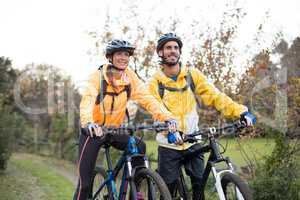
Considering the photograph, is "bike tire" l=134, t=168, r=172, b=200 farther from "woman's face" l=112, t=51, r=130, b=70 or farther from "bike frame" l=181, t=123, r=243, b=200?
"woman's face" l=112, t=51, r=130, b=70

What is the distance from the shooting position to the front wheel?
3115 millimetres

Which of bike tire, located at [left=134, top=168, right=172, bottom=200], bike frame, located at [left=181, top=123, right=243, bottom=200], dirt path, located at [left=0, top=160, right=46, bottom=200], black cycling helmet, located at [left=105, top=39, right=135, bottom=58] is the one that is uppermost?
black cycling helmet, located at [left=105, top=39, right=135, bottom=58]

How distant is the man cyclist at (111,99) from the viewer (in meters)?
3.88

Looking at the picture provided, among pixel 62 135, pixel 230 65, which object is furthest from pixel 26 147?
pixel 230 65

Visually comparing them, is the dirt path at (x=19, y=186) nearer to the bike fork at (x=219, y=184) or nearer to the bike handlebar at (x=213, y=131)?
the bike handlebar at (x=213, y=131)

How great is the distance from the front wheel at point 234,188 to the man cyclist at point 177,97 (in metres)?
0.58

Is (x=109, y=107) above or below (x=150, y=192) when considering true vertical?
above

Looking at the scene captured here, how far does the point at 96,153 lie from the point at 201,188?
108 cm

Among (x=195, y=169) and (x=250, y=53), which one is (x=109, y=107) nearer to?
(x=195, y=169)

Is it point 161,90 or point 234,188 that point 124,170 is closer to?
point 161,90

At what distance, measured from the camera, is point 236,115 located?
378cm

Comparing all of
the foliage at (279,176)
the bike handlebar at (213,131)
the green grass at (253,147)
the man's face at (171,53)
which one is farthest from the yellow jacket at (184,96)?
the green grass at (253,147)

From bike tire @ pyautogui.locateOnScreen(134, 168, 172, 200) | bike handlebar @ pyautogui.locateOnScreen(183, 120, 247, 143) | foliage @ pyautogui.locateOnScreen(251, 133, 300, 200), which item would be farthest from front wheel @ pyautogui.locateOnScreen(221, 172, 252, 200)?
foliage @ pyautogui.locateOnScreen(251, 133, 300, 200)

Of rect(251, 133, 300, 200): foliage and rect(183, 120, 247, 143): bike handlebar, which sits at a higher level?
rect(183, 120, 247, 143): bike handlebar
